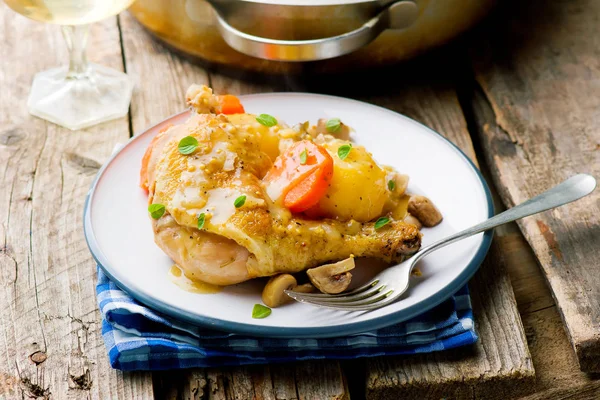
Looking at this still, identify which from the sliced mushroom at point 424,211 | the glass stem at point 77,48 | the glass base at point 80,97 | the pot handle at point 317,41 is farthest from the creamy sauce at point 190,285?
the glass stem at point 77,48

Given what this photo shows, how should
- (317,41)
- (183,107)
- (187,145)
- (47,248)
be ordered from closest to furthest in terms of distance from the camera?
(187,145) → (47,248) → (317,41) → (183,107)

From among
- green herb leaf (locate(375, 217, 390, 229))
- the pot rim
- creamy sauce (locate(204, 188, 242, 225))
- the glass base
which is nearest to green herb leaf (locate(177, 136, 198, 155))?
creamy sauce (locate(204, 188, 242, 225))

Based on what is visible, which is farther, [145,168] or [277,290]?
[145,168]

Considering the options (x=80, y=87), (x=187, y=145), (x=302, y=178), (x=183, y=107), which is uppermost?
(x=80, y=87)

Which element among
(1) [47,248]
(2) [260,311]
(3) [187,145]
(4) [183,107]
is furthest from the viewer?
(4) [183,107]

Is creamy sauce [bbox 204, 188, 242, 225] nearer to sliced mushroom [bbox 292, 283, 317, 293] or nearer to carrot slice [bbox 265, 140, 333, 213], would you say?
carrot slice [bbox 265, 140, 333, 213]

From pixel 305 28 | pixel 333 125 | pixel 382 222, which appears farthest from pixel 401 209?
pixel 305 28

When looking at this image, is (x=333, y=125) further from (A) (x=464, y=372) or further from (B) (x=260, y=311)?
(A) (x=464, y=372)
